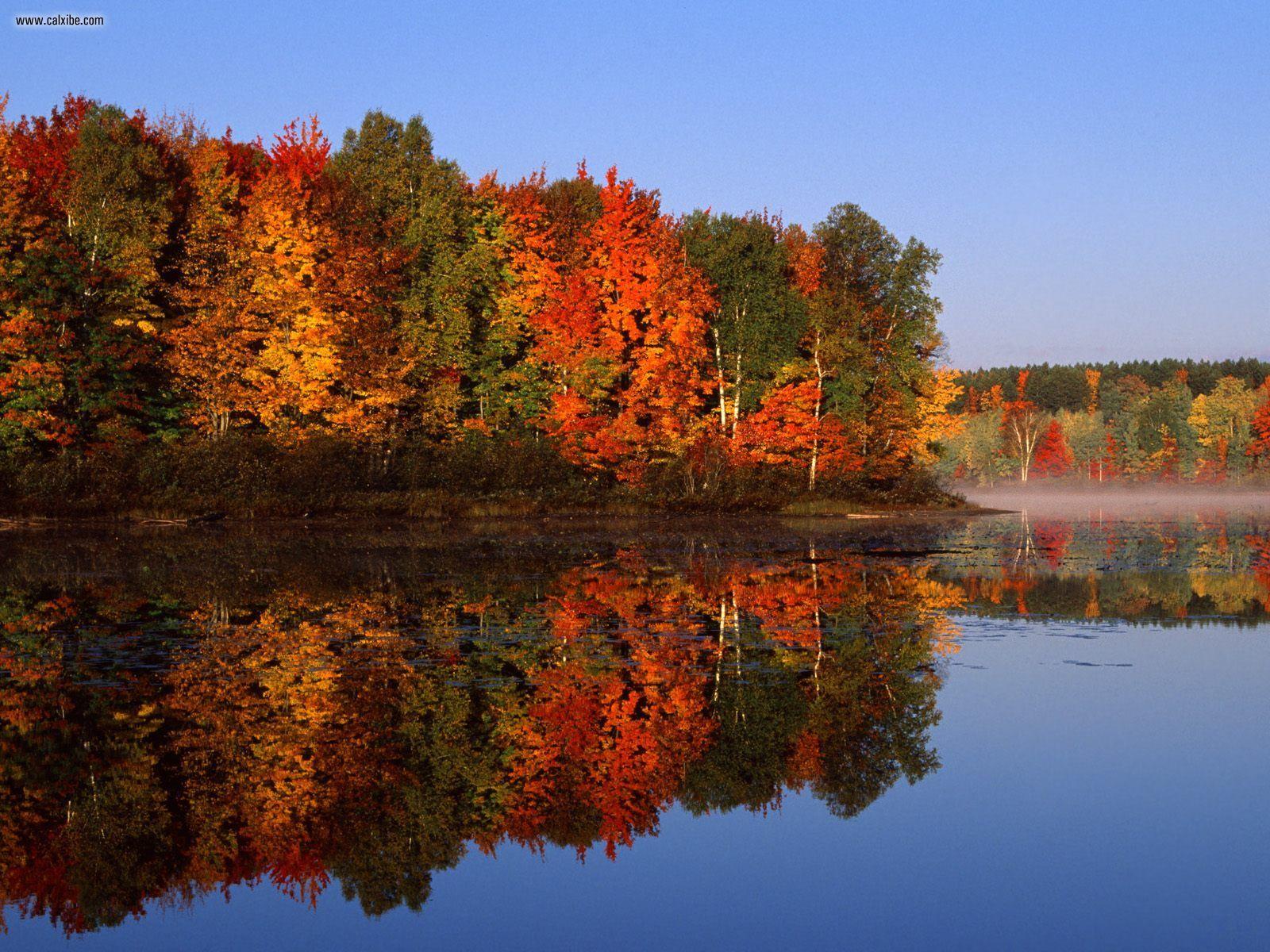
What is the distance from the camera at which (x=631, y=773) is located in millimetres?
10188

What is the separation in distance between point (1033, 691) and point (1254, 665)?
346 cm

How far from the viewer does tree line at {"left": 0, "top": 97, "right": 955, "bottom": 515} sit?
46.5 m

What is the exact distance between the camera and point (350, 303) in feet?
169

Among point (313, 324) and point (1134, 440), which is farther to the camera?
point (1134, 440)

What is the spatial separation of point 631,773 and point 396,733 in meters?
2.48

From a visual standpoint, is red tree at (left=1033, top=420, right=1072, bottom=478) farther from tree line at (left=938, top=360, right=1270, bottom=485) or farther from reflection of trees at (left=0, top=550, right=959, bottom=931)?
reflection of trees at (left=0, top=550, right=959, bottom=931)

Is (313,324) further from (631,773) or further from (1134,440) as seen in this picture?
(1134,440)

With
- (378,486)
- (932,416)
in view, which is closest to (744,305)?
(932,416)

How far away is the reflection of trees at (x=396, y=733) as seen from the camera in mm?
8406

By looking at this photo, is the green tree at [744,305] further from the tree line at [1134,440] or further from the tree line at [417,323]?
the tree line at [1134,440]

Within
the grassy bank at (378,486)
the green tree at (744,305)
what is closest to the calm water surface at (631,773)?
the grassy bank at (378,486)

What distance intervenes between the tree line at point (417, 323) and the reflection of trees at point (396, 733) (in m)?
29.3

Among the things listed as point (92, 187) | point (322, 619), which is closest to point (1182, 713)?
point (322, 619)

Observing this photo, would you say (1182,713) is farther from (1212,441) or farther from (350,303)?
(1212,441)
